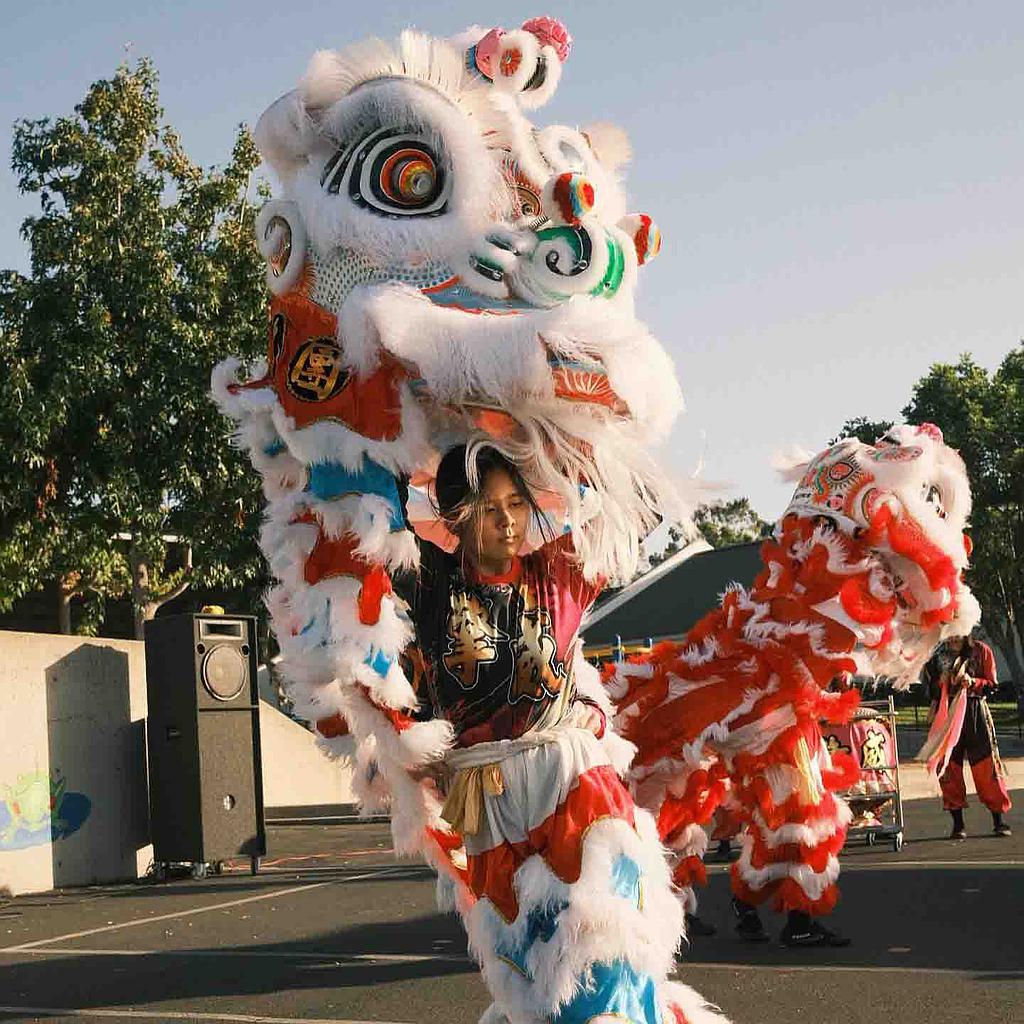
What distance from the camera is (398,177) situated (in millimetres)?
3463

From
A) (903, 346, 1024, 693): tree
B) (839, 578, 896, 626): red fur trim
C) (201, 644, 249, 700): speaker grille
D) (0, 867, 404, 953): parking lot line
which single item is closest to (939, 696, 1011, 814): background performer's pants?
(0, 867, 404, 953): parking lot line

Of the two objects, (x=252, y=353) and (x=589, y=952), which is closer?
(x=589, y=952)

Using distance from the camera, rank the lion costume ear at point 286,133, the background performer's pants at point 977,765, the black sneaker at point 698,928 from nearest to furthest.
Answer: the lion costume ear at point 286,133
the black sneaker at point 698,928
the background performer's pants at point 977,765

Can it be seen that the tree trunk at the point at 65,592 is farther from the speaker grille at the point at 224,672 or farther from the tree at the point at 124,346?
the speaker grille at the point at 224,672

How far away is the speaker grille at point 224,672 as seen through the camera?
9625 millimetres

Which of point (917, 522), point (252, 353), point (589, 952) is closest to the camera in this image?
point (589, 952)

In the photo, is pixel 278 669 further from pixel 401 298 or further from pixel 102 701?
pixel 102 701

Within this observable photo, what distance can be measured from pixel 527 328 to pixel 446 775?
1096mm

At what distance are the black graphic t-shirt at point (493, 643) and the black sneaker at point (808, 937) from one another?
9.89ft

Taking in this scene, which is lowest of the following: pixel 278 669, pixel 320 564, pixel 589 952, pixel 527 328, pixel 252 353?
pixel 589 952

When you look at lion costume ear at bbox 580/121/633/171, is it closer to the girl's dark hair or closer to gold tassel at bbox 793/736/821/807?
the girl's dark hair

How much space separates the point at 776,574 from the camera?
610cm

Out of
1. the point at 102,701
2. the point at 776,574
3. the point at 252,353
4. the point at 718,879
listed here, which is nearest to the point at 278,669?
the point at 776,574

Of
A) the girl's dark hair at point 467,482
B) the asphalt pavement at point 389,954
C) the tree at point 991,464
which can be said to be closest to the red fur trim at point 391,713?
the girl's dark hair at point 467,482
